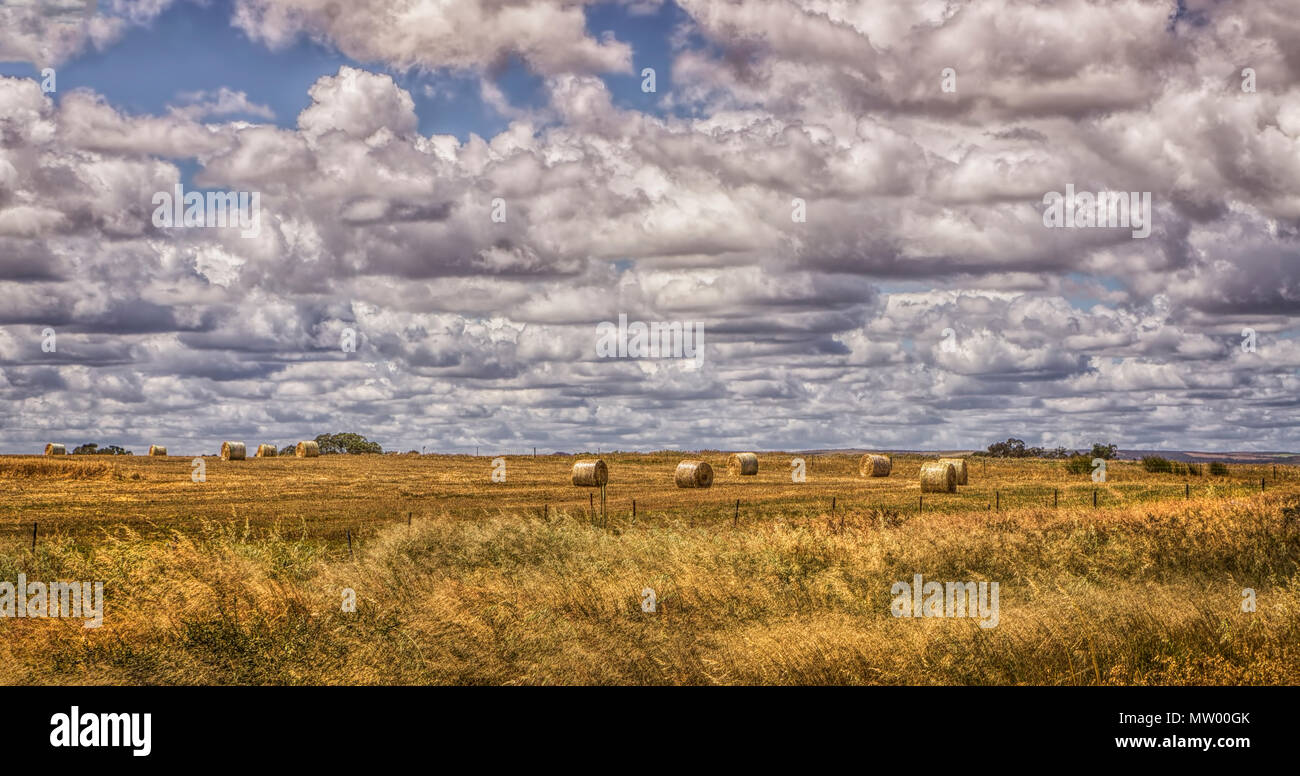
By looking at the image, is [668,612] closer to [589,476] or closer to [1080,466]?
[589,476]

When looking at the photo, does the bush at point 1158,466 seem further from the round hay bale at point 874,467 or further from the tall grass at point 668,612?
the tall grass at point 668,612

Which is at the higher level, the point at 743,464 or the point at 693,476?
the point at 693,476

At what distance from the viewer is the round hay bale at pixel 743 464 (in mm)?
72312

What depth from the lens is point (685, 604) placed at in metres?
18.5

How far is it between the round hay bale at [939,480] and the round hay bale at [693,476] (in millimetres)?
11431

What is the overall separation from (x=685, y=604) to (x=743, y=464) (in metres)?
54.2

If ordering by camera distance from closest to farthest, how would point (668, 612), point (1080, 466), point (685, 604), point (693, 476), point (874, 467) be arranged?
point (668, 612), point (685, 604), point (693, 476), point (874, 467), point (1080, 466)

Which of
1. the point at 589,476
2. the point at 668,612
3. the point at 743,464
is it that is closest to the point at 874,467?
the point at 743,464

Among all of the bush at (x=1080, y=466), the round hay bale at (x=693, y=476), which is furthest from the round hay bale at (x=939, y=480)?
the bush at (x=1080, y=466)

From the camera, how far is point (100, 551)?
18906 mm

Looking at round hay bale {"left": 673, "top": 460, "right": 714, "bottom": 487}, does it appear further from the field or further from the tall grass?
the tall grass

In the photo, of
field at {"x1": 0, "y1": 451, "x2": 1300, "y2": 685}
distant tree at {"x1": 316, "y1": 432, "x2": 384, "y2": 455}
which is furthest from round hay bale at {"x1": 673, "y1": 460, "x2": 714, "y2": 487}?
distant tree at {"x1": 316, "y1": 432, "x2": 384, "y2": 455}

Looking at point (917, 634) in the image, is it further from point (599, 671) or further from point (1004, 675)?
point (599, 671)
